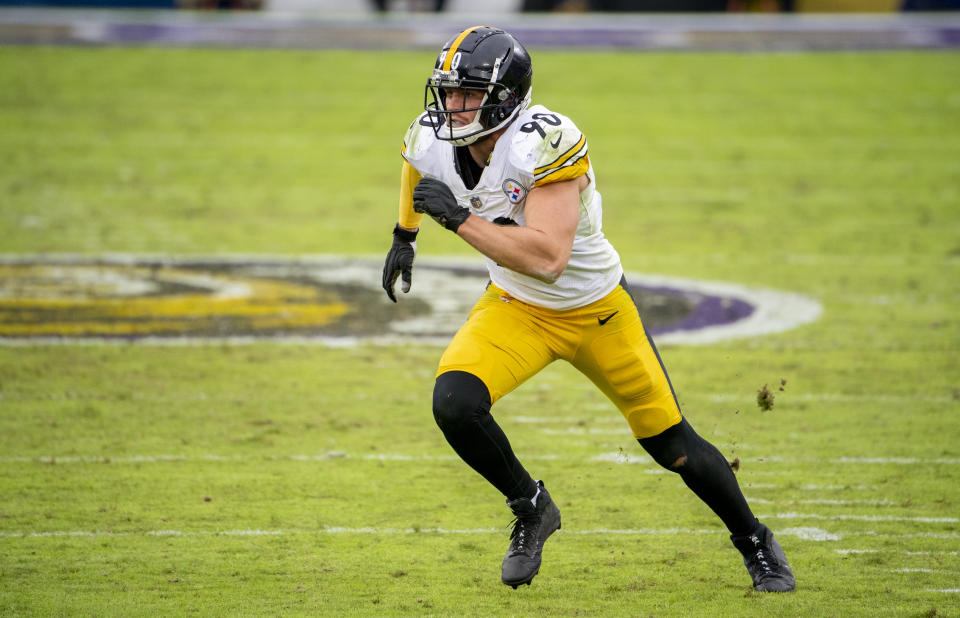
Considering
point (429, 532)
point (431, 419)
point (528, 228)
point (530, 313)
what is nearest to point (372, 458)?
point (431, 419)

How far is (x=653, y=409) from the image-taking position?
11.5ft

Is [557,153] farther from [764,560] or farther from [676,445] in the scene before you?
[764,560]

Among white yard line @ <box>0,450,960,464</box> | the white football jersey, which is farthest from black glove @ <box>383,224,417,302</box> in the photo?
white yard line @ <box>0,450,960,464</box>

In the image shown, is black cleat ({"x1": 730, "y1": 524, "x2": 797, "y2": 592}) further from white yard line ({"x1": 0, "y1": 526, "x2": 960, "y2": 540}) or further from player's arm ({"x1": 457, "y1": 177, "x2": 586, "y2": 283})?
player's arm ({"x1": 457, "y1": 177, "x2": 586, "y2": 283})

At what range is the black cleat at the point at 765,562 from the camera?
354cm

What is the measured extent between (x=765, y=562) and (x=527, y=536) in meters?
0.72

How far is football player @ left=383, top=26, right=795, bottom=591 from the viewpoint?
3420 millimetres

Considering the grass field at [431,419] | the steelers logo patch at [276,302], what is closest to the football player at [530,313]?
the grass field at [431,419]

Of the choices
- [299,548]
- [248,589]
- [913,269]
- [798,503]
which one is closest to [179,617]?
[248,589]

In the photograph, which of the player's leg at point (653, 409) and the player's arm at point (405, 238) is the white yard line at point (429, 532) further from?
the player's arm at point (405, 238)

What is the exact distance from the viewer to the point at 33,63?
48.9 feet

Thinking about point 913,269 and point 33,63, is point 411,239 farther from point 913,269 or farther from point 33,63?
point 33,63

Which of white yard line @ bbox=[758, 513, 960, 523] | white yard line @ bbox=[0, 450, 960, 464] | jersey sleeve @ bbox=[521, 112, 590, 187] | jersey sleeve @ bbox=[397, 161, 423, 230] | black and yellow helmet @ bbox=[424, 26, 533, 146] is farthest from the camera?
white yard line @ bbox=[0, 450, 960, 464]

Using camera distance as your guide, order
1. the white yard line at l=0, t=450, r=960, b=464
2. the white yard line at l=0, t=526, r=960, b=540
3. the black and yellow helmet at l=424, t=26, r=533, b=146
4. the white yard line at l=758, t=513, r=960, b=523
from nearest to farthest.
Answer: the black and yellow helmet at l=424, t=26, r=533, b=146
the white yard line at l=0, t=526, r=960, b=540
the white yard line at l=758, t=513, r=960, b=523
the white yard line at l=0, t=450, r=960, b=464
